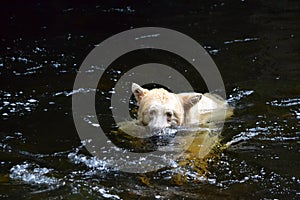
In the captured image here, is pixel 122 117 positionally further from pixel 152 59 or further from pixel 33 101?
pixel 152 59

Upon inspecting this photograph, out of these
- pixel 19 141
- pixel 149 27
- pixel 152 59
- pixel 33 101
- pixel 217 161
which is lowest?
pixel 217 161

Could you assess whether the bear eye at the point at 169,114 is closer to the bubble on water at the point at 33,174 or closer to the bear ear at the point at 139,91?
the bear ear at the point at 139,91

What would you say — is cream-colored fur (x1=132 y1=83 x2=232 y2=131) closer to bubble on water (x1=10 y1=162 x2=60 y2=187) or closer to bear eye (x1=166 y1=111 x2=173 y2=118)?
bear eye (x1=166 y1=111 x2=173 y2=118)

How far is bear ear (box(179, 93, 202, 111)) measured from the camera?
7.59 metres

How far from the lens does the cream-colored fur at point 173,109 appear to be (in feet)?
23.3

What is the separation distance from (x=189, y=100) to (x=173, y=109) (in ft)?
1.60

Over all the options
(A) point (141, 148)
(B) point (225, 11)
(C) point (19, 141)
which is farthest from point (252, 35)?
(C) point (19, 141)

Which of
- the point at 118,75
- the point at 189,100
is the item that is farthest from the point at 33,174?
the point at 118,75

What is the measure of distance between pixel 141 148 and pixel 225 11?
8289 mm

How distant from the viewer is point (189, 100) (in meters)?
7.64

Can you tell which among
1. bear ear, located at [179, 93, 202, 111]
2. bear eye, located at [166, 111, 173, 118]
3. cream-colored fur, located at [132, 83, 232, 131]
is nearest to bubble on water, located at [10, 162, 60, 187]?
cream-colored fur, located at [132, 83, 232, 131]

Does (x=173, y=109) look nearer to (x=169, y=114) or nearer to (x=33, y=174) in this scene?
(x=169, y=114)

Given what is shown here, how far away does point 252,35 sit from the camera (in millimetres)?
12086

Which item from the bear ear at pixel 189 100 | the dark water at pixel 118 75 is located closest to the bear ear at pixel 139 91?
the bear ear at pixel 189 100
